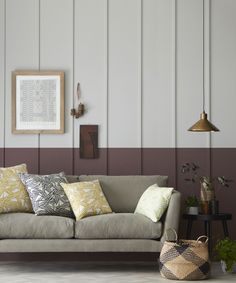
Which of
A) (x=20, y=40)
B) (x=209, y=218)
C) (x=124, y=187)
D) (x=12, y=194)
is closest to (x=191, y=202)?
(x=209, y=218)

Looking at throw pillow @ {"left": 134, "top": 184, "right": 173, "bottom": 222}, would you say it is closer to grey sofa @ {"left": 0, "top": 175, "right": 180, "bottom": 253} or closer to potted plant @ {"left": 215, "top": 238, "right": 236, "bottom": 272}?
grey sofa @ {"left": 0, "top": 175, "right": 180, "bottom": 253}

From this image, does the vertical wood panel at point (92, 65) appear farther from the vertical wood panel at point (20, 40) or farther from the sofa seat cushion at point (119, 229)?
the sofa seat cushion at point (119, 229)

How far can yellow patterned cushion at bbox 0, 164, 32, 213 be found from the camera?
682 cm

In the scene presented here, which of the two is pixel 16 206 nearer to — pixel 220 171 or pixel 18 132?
pixel 18 132

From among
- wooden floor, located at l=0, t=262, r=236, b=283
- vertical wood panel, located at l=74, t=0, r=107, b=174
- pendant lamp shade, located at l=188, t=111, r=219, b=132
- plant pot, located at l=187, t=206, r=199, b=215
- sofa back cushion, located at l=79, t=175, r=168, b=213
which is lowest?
wooden floor, located at l=0, t=262, r=236, b=283

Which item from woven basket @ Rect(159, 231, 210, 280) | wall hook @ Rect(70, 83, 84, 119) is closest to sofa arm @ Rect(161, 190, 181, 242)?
woven basket @ Rect(159, 231, 210, 280)

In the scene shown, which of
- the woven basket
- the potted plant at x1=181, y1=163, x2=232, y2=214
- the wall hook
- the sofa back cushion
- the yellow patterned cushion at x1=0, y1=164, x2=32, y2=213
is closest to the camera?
the woven basket

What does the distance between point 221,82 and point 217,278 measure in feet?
7.36

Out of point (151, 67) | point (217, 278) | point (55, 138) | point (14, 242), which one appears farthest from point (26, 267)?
point (151, 67)

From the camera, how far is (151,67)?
7.73 meters

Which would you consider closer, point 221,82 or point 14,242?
point 14,242

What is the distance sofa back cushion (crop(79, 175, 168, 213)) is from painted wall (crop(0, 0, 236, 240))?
0.36m

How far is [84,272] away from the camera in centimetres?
683

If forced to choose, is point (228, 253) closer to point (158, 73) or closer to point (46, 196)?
point (46, 196)
